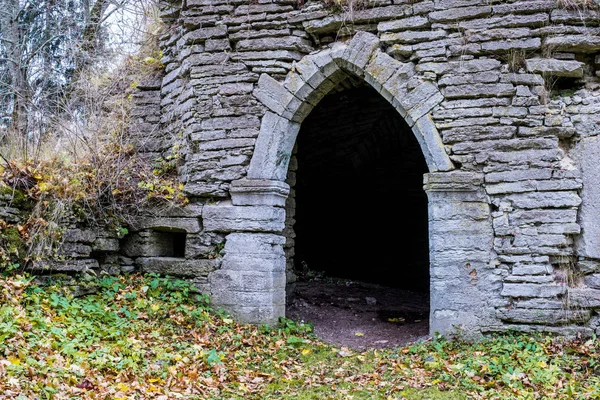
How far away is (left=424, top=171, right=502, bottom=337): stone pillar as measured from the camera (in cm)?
525

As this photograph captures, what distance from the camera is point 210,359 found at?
4.71m

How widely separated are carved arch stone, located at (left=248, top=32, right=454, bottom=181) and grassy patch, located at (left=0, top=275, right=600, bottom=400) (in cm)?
177

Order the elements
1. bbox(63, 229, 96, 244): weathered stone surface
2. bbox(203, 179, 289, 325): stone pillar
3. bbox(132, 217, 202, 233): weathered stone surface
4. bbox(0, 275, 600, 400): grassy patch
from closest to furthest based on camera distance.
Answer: bbox(0, 275, 600, 400): grassy patch, bbox(63, 229, 96, 244): weathered stone surface, bbox(203, 179, 289, 325): stone pillar, bbox(132, 217, 202, 233): weathered stone surface

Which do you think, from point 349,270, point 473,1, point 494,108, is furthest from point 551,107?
point 349,270

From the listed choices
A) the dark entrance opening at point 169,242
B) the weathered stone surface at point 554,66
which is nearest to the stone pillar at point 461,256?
the weathered stone surface at point 554,66

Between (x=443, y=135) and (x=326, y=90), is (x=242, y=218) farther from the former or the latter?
(x=443, y=135)

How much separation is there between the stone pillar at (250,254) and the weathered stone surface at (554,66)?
2.84 metres

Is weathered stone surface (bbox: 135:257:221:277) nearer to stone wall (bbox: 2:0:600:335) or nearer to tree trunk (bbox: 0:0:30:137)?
stone wall (bbox: 2:0:600:335)

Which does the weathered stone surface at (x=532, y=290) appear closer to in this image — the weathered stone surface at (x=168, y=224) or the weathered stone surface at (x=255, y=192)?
the weathered stone surface at (x=255, y=192)

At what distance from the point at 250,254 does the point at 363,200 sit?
204 inches

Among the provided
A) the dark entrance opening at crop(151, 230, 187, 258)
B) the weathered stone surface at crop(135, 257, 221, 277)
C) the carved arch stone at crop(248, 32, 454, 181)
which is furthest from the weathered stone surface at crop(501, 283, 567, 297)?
the dark entrance opening at crop(151, 230, 187, 258)

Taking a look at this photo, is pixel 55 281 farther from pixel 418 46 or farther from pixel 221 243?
pixel 418 46

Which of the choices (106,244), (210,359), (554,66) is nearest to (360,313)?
(210,359)

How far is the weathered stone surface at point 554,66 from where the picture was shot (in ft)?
17.5
